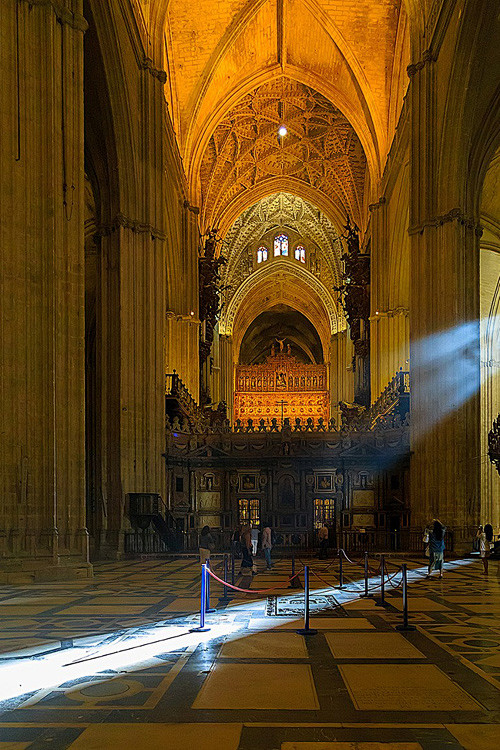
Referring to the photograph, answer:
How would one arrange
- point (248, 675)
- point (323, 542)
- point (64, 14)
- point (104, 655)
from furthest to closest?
1. point (323, 542)
2. point (64, 14)
3. point (104, 655)
4. point (248, 675)

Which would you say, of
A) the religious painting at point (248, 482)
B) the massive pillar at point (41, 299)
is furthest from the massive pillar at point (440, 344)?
the massive pillar at point (41, 299)

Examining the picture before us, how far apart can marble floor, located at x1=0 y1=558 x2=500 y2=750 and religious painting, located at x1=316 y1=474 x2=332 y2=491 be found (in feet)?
46.6

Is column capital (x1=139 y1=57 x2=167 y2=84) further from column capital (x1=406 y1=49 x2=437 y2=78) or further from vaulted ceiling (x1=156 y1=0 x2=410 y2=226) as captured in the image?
column capital (x1=406 y1=49 x2=437 y2=78)

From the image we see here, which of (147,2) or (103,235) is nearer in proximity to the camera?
(103,235)

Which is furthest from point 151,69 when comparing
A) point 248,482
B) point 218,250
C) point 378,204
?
point 218,250

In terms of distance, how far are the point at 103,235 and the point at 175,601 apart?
14080 mm

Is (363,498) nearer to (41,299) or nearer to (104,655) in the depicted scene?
(41,299)

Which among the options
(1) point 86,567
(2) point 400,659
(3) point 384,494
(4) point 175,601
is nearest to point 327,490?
(3) point 384,494

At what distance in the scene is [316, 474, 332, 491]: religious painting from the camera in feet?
81.2

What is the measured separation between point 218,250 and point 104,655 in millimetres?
40981

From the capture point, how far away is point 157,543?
69.7 feet

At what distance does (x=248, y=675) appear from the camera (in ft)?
18.9

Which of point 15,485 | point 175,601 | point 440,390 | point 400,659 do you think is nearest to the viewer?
point 400,659

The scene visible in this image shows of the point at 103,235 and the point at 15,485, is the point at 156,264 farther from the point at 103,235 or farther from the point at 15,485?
the point at 15,485
